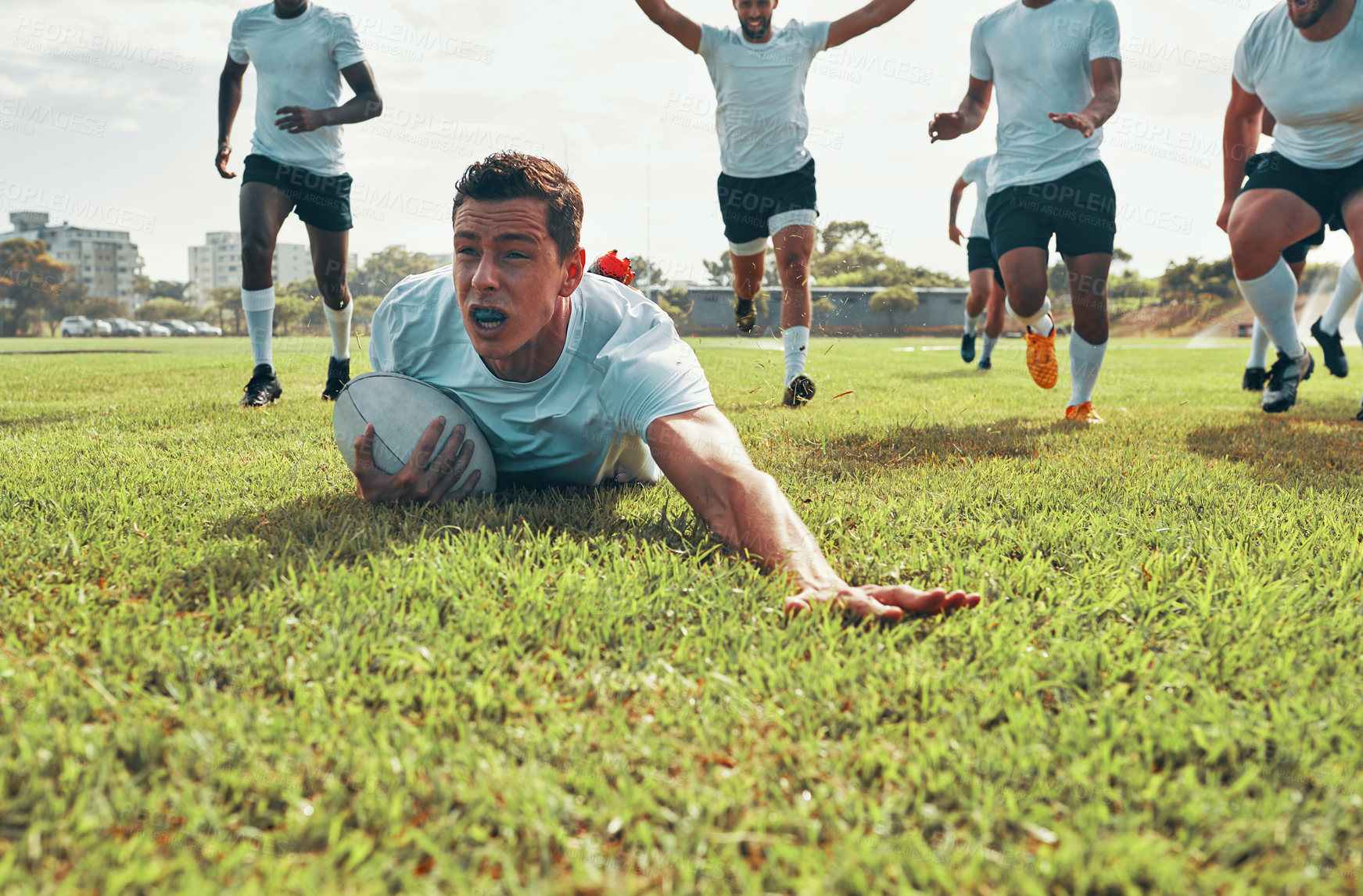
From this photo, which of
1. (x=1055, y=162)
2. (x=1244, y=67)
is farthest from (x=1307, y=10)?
(x=1055, y=162)

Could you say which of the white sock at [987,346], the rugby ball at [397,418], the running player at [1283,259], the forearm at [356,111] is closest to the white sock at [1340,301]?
the running player at [1283,259]

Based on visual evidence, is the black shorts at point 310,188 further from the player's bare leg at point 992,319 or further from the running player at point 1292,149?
the player's bare leg at point 992,319

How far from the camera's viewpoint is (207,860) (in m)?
1.17

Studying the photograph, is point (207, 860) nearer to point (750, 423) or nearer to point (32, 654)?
point (32, 654)

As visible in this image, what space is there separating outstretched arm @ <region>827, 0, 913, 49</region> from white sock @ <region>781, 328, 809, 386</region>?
227 cm

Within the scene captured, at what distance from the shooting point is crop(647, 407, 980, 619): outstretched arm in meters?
1.99

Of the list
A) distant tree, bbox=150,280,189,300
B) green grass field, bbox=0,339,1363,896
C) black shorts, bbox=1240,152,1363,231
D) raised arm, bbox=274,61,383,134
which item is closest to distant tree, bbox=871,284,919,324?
black shorts, bbox=1240,152,1363,231

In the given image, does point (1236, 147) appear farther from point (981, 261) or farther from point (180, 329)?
point (180, 329)

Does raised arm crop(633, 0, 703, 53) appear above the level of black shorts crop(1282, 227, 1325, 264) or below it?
above

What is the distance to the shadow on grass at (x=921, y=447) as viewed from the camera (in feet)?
12.8

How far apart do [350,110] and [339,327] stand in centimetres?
172

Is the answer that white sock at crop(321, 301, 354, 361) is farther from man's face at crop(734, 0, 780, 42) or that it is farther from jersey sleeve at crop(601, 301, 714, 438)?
jersey sleeve at crop(601, 301, 714, 438)

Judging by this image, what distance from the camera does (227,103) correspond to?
695cm

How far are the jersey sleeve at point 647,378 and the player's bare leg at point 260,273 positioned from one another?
411cm
